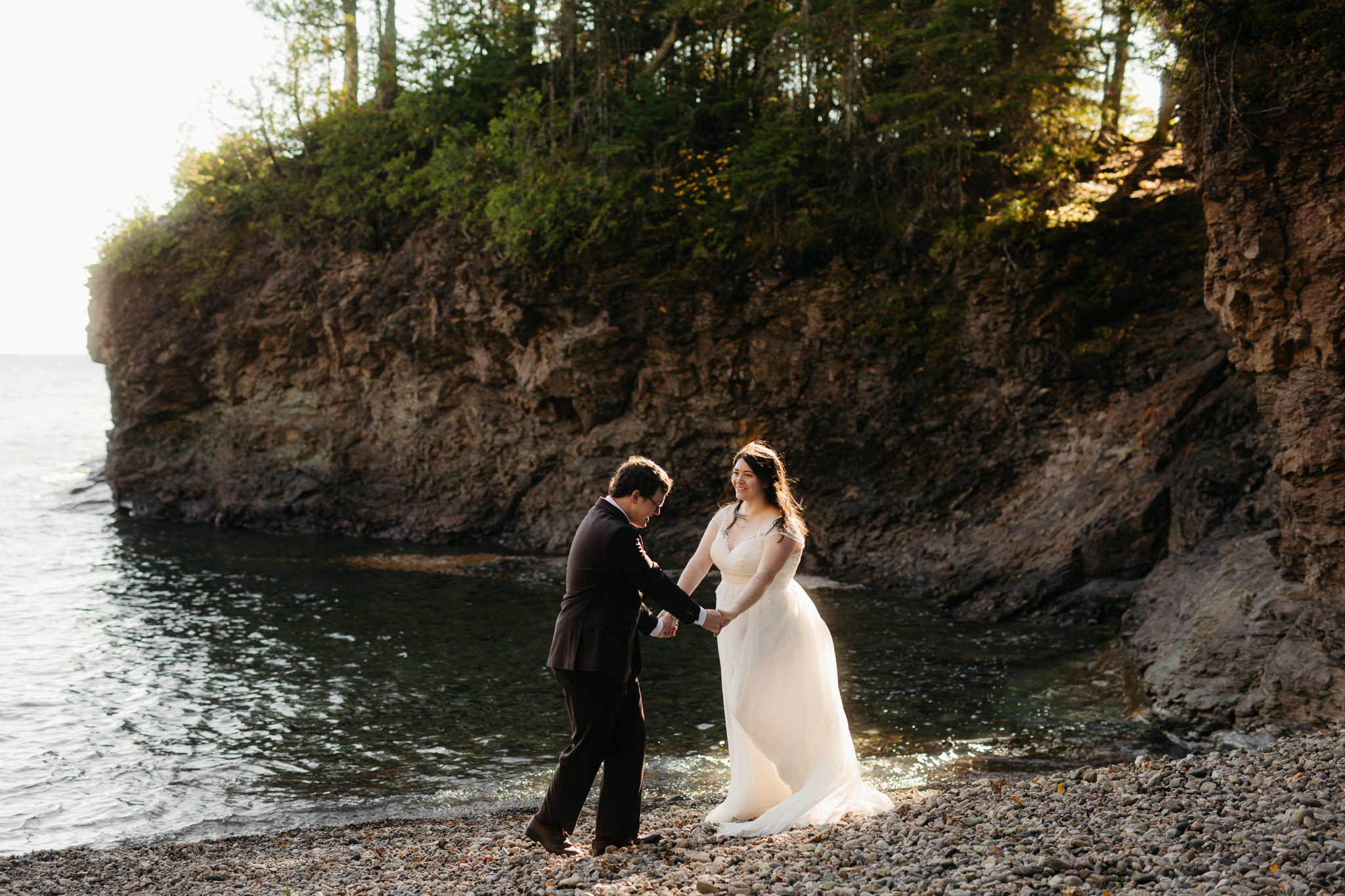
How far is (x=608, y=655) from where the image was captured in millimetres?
5473

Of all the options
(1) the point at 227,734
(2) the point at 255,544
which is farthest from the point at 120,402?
(1) the point at 227,734

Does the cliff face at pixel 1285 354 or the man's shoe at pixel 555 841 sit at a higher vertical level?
the cliff face at pixel 1285 354

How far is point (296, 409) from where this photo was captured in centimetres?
2602

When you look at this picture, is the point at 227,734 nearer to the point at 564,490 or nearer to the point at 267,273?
the point at 564,490

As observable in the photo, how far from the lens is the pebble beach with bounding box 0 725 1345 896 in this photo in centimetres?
428

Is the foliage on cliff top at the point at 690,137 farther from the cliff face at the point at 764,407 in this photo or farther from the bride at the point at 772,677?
the bride at the point at 772,677

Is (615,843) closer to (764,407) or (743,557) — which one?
(743,557)

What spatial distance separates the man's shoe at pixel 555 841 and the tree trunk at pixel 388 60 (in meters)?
24.1

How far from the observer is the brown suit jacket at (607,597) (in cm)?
545

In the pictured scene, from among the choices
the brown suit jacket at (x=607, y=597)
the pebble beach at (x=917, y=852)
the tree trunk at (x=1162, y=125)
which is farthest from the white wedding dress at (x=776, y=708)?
the tree trunk at (x=1162, y=125)

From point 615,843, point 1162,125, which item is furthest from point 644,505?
point 1162,125

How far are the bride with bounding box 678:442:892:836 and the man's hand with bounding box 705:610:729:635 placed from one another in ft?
0.25

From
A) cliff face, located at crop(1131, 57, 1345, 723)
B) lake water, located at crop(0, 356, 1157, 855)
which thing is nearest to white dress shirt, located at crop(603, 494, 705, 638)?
lake water, located at crop(0, 356, 1157, 855)

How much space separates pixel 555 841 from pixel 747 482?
2638mm
